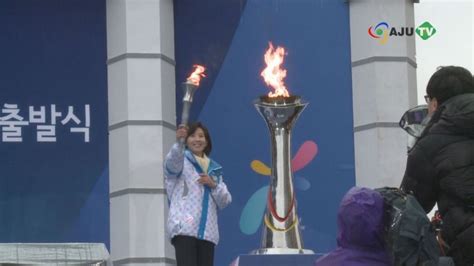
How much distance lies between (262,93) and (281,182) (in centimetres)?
250

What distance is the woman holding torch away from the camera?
9422 mm

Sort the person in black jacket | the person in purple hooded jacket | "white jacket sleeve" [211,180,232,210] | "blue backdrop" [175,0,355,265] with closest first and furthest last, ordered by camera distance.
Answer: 1. the person in purple hooded jacket
2. the person in black jacket
3. "white jacket sleeve" [211,180,232,210]
4. "blue backdrop" [175,0,355,265]

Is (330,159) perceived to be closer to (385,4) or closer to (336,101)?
(336,101)

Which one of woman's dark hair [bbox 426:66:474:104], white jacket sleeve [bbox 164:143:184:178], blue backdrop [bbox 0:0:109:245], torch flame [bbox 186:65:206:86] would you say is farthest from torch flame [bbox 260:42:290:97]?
woman's dark hair [bbox 426:66:474:104]

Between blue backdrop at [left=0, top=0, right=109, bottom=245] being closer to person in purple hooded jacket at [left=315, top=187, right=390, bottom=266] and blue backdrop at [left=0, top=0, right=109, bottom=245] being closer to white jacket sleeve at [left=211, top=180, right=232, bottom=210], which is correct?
white jacket sleeve at [left=211, top=180, right=232, bottom=210]

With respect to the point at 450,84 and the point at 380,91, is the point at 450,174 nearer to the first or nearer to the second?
the point at 450,84

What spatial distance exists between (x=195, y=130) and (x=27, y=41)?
322 centimetres

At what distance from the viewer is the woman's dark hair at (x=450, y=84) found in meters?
7.05

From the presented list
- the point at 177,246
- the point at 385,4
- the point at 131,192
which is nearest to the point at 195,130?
the point at 177,246

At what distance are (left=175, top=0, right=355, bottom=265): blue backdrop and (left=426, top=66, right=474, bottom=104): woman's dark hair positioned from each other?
5.25 metres

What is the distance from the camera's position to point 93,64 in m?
12.4

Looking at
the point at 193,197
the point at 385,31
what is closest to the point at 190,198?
the point at 193,197

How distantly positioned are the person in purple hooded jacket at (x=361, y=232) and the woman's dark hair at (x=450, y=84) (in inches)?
47.9

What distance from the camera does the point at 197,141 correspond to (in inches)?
380
